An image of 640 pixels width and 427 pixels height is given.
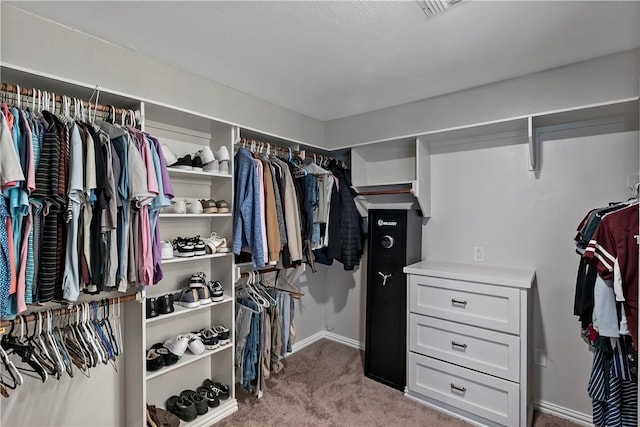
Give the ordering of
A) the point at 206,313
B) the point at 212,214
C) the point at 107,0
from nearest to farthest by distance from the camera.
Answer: the point at 107,0 < the point at 212,214 < the point at 206,313

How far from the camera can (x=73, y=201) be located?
1.41 metres

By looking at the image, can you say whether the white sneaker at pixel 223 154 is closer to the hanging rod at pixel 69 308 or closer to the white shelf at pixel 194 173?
the white shelf at pixel 194 173

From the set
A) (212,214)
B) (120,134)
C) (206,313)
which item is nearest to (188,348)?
(206,313)

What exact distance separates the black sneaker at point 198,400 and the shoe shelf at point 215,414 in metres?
0.03

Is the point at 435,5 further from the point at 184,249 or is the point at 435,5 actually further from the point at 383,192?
the point at 184,249

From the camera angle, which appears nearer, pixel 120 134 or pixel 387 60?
pixel 120 134

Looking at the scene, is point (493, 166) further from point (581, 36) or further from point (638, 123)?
point (581, 36)

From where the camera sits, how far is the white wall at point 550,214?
81.7 inches

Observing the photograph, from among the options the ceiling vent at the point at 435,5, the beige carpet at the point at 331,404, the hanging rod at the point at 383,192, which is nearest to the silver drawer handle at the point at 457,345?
the beige carpet at the point at 331,404

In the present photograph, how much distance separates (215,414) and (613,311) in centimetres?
235

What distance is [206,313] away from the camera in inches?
94.5

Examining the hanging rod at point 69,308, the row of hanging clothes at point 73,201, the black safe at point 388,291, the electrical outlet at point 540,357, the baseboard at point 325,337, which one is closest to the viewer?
the row of hanging clothes at point 73,201

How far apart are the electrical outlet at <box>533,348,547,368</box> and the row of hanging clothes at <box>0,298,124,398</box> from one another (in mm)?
2767

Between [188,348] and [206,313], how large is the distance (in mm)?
305
